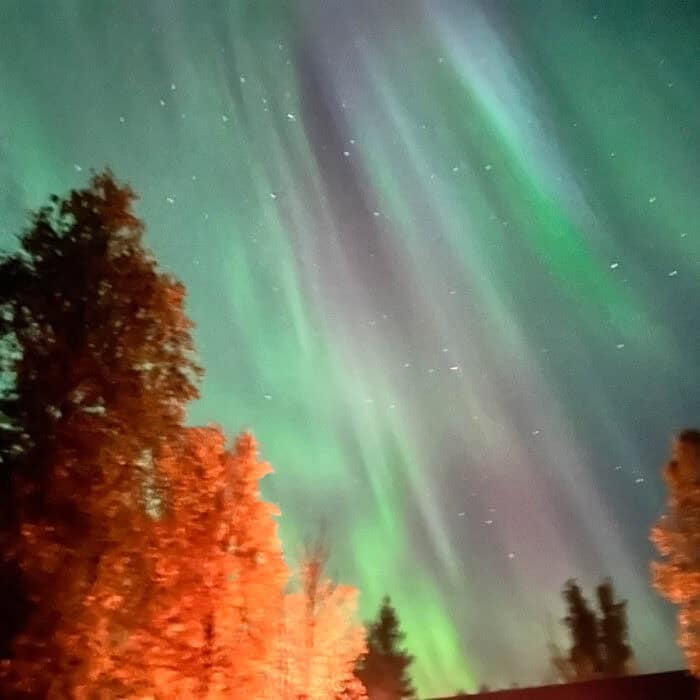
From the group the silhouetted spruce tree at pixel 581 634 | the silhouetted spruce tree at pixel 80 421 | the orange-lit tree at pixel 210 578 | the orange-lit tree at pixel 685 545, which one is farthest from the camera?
the silhouetted spruce tree at pixel 581 634

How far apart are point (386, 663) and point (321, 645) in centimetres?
3920

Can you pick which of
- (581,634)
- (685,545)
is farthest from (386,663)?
(685,545)

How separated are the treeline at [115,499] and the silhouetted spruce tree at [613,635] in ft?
115

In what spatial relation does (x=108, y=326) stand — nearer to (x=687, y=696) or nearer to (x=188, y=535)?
(x=188, y=535)

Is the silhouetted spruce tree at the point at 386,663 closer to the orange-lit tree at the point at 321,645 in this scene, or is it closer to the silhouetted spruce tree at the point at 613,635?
the silhouetted spruce tree at the point at 613,635

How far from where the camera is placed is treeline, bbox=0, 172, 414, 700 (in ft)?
36.6

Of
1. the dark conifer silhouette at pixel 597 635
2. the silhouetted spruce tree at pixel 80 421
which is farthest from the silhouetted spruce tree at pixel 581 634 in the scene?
the silhouetted spruce tree at pixel 80 421

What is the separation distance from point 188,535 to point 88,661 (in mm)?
3823

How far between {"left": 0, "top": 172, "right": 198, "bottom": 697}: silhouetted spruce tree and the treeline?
0.02 metres

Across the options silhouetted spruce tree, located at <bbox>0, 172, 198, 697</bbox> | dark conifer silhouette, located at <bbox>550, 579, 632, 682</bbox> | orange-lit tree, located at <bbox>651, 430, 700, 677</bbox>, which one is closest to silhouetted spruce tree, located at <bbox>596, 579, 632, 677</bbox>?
dark conifer silhouette, located at <bbox>550, 579, 632, 682</bbox>

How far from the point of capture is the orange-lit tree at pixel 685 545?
21156 mm

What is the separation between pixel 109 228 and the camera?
13.7m

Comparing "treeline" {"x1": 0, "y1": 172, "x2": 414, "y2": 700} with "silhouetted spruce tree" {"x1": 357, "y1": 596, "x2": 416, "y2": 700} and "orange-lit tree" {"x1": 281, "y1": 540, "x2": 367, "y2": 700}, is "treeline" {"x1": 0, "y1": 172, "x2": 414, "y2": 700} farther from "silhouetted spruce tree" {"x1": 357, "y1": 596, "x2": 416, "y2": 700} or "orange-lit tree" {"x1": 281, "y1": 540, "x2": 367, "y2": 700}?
"silhouetted spruce tree" {"x1": 357, "y1": 596, "x2": 416, "y2": 700}

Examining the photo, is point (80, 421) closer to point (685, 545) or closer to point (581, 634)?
point (685, 545)
